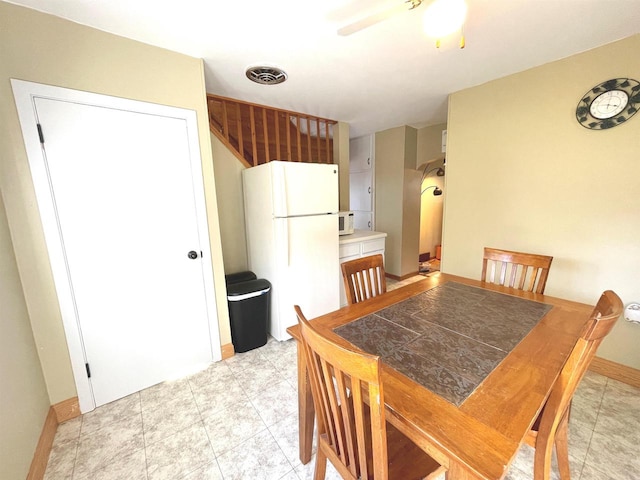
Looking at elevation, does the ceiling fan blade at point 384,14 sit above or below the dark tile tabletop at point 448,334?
above

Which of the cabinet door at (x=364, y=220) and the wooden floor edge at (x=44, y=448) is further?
the cabinet door at (x=364, y=220)

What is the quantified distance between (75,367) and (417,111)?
3908 millimetres

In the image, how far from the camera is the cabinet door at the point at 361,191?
4.33m

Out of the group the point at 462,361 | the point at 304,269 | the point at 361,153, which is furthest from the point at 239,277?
the point at 361,153

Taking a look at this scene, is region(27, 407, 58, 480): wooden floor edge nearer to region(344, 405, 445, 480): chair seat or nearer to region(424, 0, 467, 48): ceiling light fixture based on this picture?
region(344, 405, 445, 480): chair seat

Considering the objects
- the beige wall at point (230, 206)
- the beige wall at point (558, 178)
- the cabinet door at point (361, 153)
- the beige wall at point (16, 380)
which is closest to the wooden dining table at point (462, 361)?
the beige wall at point (558, 178)

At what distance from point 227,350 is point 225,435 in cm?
80

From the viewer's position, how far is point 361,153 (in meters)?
4.36

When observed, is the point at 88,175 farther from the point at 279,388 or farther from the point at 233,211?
the point at 279,388

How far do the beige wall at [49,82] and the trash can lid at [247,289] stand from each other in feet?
3.53

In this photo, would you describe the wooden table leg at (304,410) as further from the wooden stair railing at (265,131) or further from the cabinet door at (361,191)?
the cabinet door at (361,191)

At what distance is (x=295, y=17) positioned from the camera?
1478mm

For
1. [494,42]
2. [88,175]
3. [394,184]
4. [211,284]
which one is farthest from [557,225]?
[88,175]

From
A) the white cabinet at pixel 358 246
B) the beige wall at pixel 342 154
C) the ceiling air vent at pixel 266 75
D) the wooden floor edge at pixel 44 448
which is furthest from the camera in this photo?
the beige wall at pixel 342 154
